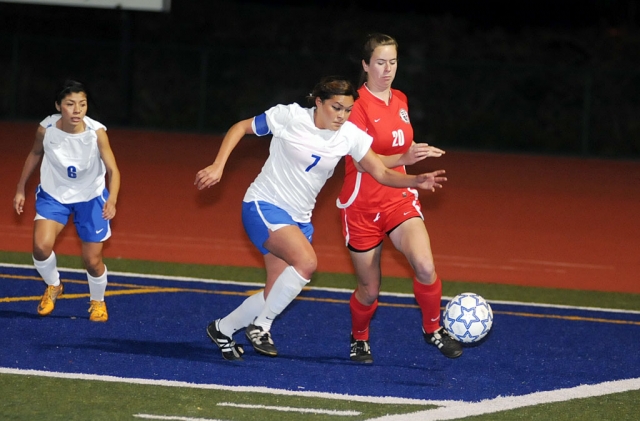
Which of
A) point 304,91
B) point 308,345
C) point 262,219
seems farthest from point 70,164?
point 304,91

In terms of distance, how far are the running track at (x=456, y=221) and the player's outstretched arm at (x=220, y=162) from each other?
4.04m

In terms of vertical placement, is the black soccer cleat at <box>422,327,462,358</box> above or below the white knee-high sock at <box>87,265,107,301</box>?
above

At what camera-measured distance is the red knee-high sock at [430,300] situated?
699 cm

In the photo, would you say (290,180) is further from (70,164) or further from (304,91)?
(304,91)

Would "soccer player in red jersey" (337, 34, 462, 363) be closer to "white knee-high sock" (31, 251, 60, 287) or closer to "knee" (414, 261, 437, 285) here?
"knee" (414, 261, 437, 285)

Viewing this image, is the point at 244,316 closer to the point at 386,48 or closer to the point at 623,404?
the point at 386,48

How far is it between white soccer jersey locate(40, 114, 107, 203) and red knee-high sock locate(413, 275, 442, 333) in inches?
101

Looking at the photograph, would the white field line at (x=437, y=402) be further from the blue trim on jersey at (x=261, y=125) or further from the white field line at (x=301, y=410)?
the blue trim on jersey at (x=261, y=125)

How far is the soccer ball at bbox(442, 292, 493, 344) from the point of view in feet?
23.2

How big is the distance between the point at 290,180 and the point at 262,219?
1.01 ft

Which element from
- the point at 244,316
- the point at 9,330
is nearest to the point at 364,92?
the point at 244,316

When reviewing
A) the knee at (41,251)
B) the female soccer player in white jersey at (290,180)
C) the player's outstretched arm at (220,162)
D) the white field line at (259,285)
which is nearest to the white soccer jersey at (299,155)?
the female soccer player in white jersey at (290,180)

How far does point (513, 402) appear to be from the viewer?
6125 millimetres

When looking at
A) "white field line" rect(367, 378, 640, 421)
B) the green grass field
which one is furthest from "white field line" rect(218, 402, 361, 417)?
"white field line" rect(367, 378, 640, 421)
